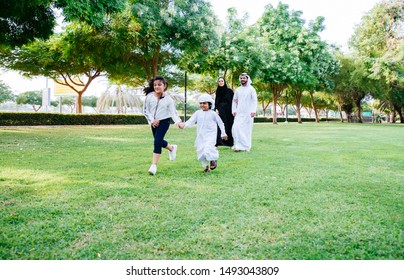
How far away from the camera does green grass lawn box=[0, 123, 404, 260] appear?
2750 mm

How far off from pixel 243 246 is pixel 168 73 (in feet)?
109

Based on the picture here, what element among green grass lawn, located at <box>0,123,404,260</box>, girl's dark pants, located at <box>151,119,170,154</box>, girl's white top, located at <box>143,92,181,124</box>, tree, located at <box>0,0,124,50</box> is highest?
tree, located at <box>0,0,124,50</box>

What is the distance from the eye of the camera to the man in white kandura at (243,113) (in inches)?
377

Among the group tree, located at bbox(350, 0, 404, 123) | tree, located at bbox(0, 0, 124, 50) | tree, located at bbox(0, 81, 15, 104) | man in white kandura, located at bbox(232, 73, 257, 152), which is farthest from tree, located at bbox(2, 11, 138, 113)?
tree, located at bbox(0, 81, 15, 104)

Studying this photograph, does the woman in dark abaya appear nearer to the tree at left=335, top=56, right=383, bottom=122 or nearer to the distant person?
the distant person

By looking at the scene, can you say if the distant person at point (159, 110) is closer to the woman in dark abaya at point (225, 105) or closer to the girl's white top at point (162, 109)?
the girl's white top at point (162, 109)

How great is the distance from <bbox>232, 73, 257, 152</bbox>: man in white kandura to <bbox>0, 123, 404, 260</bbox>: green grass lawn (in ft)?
9.89

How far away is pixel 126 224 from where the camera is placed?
130 inches

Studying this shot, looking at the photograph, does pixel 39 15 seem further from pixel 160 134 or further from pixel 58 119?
pixel 58 119

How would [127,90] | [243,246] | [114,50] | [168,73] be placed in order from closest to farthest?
[243,246] < [114,50] < [168,73] < [127,90]

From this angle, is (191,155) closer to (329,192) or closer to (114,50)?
(329,192)

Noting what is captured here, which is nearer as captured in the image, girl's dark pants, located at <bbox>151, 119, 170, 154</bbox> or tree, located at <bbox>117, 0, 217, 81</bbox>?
girl's dark pants, located at <bbox>151, 119, 170, 154</bbox>

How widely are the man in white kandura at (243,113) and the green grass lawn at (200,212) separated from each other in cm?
302

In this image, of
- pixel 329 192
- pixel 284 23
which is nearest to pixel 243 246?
pixel 329 192
